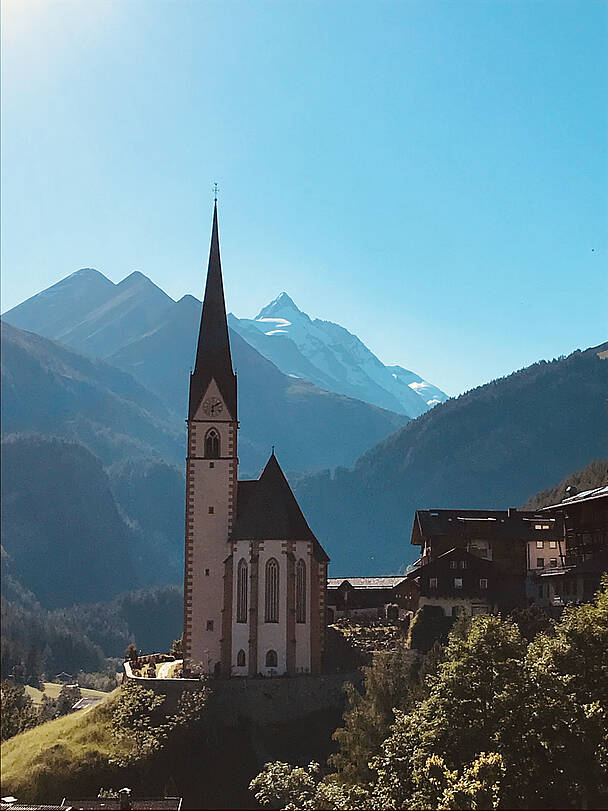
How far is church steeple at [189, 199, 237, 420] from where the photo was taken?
57.3 metres

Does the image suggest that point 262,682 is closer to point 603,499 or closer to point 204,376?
point 204,376

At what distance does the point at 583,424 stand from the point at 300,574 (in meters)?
151

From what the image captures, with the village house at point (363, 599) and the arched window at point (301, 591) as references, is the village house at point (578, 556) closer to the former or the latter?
the village house at point (363, 599)

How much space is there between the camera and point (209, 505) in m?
56.0

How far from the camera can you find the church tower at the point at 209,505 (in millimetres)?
54062

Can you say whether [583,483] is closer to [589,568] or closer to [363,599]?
[363,599]

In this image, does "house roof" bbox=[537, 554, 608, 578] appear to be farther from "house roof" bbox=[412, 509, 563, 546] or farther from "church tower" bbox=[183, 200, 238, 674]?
"church tower" bbox=[183, 200, 238, 674]

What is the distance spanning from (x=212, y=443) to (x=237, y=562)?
24.7 feet

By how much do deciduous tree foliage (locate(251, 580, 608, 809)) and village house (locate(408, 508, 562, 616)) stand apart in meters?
26.0

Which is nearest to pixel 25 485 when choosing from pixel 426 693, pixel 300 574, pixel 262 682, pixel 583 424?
pixel 426 693

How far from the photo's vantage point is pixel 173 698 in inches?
1838

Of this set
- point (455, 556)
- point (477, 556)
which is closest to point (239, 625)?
point (455, 556)

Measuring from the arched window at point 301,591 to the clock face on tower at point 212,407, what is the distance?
34.7ft

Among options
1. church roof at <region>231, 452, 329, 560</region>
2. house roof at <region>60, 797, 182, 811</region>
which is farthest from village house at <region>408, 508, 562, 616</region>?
house roof at <region>60, 797, 182, 811</region>
